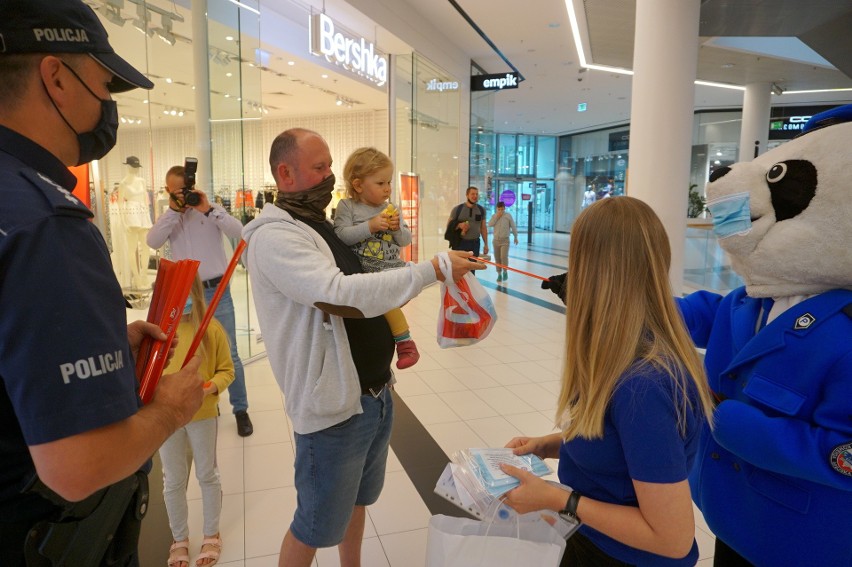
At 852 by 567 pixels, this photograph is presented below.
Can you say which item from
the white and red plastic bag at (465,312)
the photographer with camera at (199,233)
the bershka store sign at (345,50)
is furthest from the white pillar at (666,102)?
the bershka store sign at (345,50)

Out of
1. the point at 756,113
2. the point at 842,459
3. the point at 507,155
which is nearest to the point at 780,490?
the point at 842,459

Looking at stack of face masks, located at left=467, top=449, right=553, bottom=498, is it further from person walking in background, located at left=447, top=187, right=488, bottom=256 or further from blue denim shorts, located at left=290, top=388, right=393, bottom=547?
person walking in background, located at left=447, top=187, right=488, bottom=256

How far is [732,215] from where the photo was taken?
140 centimetres

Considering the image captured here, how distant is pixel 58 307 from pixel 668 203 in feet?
14.6

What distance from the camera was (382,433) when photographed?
1899mm

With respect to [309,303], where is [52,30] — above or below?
above

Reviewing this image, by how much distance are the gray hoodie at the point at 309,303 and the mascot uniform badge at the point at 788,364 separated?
0.88 metres

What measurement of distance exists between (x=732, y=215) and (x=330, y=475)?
4.59ft

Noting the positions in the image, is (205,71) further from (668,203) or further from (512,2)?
(512,2)

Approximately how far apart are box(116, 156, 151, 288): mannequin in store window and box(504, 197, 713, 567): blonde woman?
14.8ft

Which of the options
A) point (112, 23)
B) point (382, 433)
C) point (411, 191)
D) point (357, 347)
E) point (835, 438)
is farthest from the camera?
point (411, 191)

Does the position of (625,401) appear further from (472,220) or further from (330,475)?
(472,220)

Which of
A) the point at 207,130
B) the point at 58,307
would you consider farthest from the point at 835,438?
the point at 207,130

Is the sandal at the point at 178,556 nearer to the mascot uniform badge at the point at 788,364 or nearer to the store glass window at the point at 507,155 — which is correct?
the mascot uniform badge at the point at 788,364
